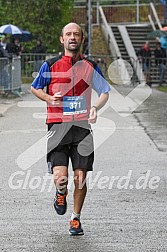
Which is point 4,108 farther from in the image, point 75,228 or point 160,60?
point 160,60

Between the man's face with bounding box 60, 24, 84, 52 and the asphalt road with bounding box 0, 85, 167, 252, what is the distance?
66.1 inches

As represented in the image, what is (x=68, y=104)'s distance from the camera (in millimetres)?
A: 7633

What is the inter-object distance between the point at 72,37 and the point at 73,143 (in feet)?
3.17

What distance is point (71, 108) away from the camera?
764 cm

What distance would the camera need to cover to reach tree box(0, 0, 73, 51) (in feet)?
130

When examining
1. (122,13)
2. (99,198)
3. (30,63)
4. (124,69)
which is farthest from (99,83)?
(122,13)

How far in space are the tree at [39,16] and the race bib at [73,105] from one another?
32103 mm

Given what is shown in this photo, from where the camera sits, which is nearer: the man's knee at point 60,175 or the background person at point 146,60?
the man's knee at point 60,175

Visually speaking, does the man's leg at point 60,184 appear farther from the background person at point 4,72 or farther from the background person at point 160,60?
the background person at point 160,60

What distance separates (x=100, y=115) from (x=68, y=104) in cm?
1224

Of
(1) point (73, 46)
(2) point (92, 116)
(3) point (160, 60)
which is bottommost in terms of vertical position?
(3) point (160, 60)

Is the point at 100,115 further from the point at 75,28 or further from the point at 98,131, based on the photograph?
the point at 75,28

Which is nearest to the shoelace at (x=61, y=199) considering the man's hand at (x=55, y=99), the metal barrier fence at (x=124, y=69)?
the man's hand at (x=55, y=99)

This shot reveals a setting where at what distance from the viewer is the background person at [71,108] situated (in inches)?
300
